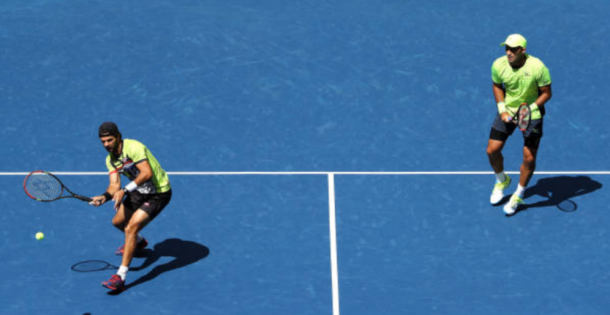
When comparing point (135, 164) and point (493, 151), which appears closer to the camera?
point (135, 164)

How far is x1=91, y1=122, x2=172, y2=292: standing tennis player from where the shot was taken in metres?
9.90

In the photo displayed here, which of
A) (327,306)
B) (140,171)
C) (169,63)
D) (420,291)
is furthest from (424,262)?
(169,63)

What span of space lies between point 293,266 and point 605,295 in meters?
3.21

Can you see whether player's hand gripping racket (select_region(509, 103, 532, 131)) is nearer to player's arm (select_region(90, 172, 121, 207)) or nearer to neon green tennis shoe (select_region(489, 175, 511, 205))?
neon green tennis shoe (select_region(489, 175, 511, 205))

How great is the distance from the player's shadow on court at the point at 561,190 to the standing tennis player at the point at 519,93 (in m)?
0.62

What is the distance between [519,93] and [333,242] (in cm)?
260

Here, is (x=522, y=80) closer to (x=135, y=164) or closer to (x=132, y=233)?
(x=135, y=164)

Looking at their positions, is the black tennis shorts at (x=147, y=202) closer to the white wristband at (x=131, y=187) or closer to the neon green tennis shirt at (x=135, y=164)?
the neon green tennis shirt at (x=135, y=164)

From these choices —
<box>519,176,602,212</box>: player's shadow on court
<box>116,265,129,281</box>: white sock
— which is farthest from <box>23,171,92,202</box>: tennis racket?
<box>519,176,602,212</box>: player's shadow on court

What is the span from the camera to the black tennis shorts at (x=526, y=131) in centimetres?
1106

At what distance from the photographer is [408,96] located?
1388 centimetres

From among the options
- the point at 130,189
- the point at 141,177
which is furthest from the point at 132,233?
the point at 141,177

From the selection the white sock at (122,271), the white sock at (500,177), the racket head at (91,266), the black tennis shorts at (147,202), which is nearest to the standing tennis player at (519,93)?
the white sock at (500,177)

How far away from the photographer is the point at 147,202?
10.3 m
